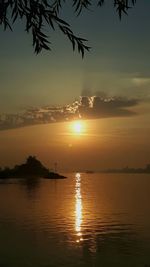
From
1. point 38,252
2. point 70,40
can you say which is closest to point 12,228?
point 38,252

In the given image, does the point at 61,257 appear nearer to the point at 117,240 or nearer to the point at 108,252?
the point at 108,252

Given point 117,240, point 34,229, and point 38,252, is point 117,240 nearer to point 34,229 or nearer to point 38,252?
point 38,252

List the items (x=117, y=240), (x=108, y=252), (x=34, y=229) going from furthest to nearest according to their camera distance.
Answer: (x=34, y=229), (x=117, y=240), (x=108, y=252)

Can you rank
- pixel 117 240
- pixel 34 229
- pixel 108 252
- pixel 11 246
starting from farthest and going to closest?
pixel 34 229 → pixel 117 240 → pixel 11 246 → pixel 108 252

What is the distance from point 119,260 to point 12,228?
64.6 ft

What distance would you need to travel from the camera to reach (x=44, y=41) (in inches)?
312

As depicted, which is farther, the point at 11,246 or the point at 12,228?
the point at 12,228

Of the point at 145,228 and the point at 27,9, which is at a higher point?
the point at 27,9

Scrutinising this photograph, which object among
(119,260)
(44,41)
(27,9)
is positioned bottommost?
(119,260)

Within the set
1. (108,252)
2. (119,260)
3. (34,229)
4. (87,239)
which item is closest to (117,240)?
(87,239)

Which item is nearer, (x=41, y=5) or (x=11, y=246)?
(x=41, y=5)

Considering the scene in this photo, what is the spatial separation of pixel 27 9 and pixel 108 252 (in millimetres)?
26804

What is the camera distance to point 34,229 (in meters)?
47.2

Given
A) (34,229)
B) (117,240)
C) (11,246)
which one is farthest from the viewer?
(34,229)
